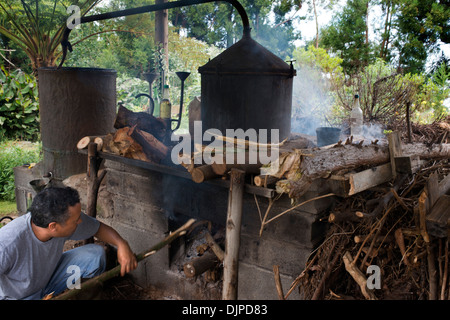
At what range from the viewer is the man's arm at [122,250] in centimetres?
276

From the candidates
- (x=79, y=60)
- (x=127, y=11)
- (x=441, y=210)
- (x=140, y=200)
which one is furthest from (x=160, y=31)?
(x=441, y=210)

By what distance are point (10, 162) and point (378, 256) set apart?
19.7 feet

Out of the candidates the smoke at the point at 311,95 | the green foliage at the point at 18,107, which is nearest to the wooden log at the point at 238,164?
the smoke at the point at 311,95

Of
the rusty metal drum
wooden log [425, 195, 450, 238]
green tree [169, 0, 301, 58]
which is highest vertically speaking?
green tree [169, 0, 301, 58]

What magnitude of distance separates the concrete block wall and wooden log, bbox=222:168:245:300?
0.45 meters

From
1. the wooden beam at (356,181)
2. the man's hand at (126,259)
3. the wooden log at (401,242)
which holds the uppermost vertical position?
the wooden beam at (356,181)

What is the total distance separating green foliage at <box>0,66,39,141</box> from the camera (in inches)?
323

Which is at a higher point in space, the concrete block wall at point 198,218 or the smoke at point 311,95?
the smoke at point 311,95

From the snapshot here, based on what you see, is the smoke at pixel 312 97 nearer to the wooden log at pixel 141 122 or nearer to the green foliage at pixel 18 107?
the wooden log at pixel 141 122

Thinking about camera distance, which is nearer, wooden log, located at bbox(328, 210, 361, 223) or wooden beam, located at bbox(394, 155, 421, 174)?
wooden log, located at bbox(328, 210, 361, 223)

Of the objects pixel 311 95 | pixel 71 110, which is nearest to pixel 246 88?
pixel 71 110

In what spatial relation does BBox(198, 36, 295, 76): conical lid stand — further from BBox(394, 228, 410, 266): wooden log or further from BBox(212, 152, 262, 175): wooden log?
BBox(394, 228, 410, 266): wooden log

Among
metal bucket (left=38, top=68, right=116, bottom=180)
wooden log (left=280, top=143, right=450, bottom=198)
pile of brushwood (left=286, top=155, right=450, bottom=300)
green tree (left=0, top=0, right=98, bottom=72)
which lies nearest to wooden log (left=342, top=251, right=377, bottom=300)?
pile of brushwood (left=286, top=155, right=450, bottom=300)
